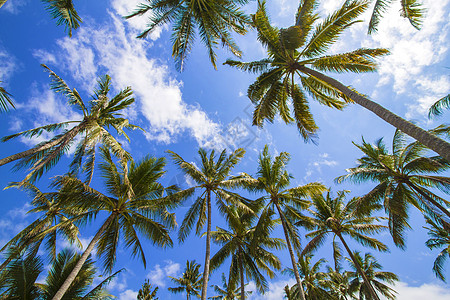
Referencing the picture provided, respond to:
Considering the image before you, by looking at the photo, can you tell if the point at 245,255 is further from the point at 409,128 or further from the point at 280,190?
the point at 409,128

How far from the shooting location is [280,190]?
1441 centimetres

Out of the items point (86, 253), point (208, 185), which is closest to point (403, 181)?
point (208, 185)

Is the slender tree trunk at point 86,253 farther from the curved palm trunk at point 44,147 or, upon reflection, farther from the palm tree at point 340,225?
the palm tree at point 340,225

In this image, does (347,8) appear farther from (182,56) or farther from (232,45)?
(182,56)

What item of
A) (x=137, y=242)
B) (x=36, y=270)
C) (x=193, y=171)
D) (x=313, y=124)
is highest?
(x=193, y=171)

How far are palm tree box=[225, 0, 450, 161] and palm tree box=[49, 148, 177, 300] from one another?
683 centimetres

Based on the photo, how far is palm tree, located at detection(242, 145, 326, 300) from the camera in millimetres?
12883

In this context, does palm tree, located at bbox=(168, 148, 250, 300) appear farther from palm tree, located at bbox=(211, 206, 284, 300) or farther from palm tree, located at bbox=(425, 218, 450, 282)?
palm tree, located at bbox=(425, 218, 450, 282)

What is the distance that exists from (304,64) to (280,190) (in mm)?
8551

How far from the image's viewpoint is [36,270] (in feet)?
26.9

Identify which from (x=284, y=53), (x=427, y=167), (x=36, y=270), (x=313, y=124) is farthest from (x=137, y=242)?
(x=427, y=167)

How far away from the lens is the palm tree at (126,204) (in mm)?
9211

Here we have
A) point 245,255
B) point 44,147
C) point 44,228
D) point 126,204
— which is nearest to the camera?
point 44,147

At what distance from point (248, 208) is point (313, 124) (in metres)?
6.10
